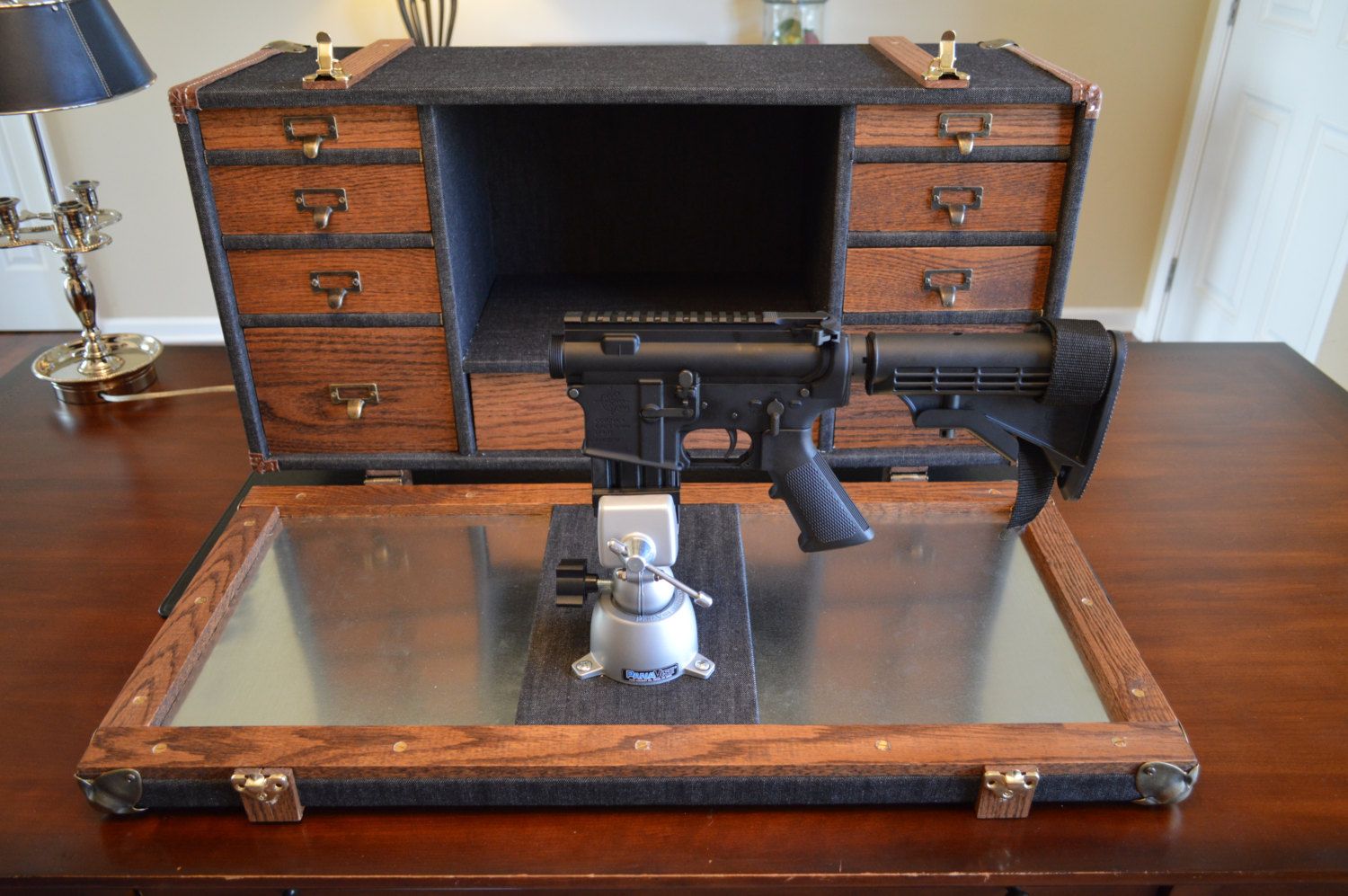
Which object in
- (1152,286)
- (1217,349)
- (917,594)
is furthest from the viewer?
(1152,286)

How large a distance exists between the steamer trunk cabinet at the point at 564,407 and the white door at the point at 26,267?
1684 millimetres

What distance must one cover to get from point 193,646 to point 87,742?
0.45 feet

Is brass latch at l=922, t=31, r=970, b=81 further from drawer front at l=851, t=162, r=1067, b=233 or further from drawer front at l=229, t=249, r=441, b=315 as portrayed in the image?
drawer front at l=229, t=249, r=441, b=315

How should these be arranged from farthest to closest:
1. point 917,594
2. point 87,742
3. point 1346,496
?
point 1346,496, point 917,594, point 87,742

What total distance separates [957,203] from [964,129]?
0.11 m

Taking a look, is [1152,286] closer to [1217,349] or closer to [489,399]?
[1217,349]

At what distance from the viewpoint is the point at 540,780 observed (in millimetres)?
1007

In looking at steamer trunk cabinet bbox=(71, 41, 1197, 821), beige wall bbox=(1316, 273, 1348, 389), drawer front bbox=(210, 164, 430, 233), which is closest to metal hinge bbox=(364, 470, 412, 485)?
steamer trunk cabinet bbox=(71, 41, 1197, 821)

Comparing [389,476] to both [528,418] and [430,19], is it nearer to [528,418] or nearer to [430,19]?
[528,418]

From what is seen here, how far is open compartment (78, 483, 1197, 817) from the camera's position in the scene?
101cm

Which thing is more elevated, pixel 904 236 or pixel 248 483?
pixel 904 236

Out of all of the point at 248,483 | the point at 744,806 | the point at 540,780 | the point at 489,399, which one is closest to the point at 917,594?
the point at 744,806

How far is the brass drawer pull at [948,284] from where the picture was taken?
5.68 feet

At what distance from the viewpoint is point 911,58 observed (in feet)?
5.72
